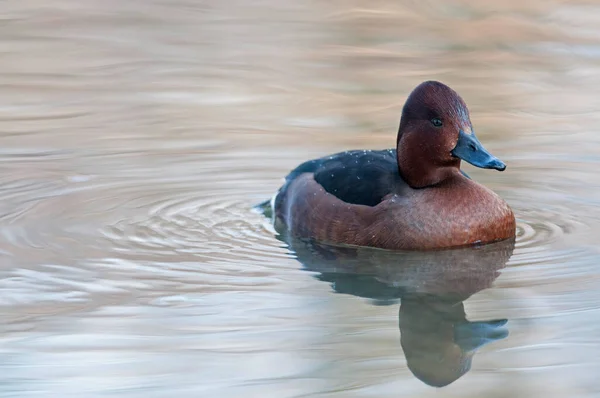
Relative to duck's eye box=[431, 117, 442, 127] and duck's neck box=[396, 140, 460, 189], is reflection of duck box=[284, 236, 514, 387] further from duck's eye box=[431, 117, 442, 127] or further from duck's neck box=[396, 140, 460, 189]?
duck's eye box=[431, 117, 442, 127]

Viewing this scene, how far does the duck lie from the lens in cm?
698

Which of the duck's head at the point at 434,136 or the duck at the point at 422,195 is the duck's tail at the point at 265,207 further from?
the duck's head at the point at 434,136

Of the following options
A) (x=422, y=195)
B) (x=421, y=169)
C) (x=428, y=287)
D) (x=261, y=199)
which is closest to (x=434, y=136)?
(x=421, y=169)

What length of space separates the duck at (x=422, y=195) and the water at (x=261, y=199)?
180 millimetres

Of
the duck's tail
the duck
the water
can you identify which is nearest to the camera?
the water

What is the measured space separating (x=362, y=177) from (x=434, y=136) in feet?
1.84

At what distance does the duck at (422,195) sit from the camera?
22.9ft

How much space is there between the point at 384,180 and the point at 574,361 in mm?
2467

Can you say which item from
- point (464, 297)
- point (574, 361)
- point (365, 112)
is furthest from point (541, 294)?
point (365, 112)

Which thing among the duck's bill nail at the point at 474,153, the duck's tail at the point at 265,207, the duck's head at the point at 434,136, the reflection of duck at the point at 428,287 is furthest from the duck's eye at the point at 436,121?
the duck's tail at the point at 265,207

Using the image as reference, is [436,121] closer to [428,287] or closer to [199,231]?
[428,287]

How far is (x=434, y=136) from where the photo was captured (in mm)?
7035

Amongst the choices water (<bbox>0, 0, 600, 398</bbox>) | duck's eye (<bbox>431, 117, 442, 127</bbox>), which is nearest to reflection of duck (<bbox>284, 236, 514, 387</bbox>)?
water (<bbox>0, 0, 600, 398</bbox>)

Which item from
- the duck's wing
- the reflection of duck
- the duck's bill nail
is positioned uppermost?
the duck's bill nail
